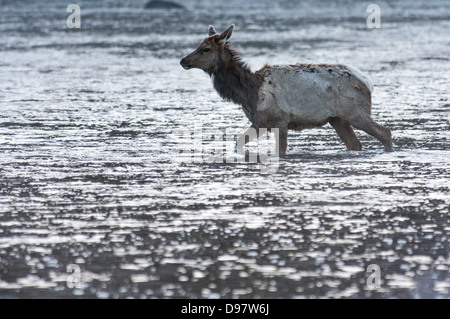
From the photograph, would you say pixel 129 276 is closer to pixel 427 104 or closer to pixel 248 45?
pixel 427 104

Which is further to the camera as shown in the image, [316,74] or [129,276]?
[316,74]

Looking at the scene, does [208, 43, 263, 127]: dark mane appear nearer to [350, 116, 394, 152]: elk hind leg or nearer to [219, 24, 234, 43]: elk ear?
[219, 24, 234, 43]: elk ear

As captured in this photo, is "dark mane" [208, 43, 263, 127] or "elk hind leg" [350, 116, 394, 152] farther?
"dark mane" [208, 43, 263, 127]

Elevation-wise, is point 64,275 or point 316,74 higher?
point 316,74

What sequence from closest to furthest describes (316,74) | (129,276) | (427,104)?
(129,276), (316,74), (427,104)

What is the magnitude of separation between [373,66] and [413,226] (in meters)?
16.7

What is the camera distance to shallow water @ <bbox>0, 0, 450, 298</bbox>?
6.95 meters

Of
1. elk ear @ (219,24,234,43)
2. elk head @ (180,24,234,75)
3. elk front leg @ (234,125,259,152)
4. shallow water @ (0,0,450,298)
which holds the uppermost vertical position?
elk ear @ (219,24,234,43)

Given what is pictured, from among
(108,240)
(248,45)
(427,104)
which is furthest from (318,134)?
(248,45)

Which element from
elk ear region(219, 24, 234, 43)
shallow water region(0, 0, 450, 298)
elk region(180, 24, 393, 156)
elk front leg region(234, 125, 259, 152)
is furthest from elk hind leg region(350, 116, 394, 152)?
elk ear region(219, 24, 234, 43)

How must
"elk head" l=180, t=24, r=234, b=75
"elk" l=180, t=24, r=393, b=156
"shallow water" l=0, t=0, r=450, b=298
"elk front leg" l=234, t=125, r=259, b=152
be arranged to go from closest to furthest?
"shallow water" l=0, t=0, r=450, b=298
"elk" l=180, t=24, r=393, b=156
"elk front leg" l=234, t=125, r=259, b=152
"elk head" l=180, t=24, r=234, b=75

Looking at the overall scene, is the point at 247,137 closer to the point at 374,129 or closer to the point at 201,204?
the point at 374,129

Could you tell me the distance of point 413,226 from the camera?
8.25 meters
